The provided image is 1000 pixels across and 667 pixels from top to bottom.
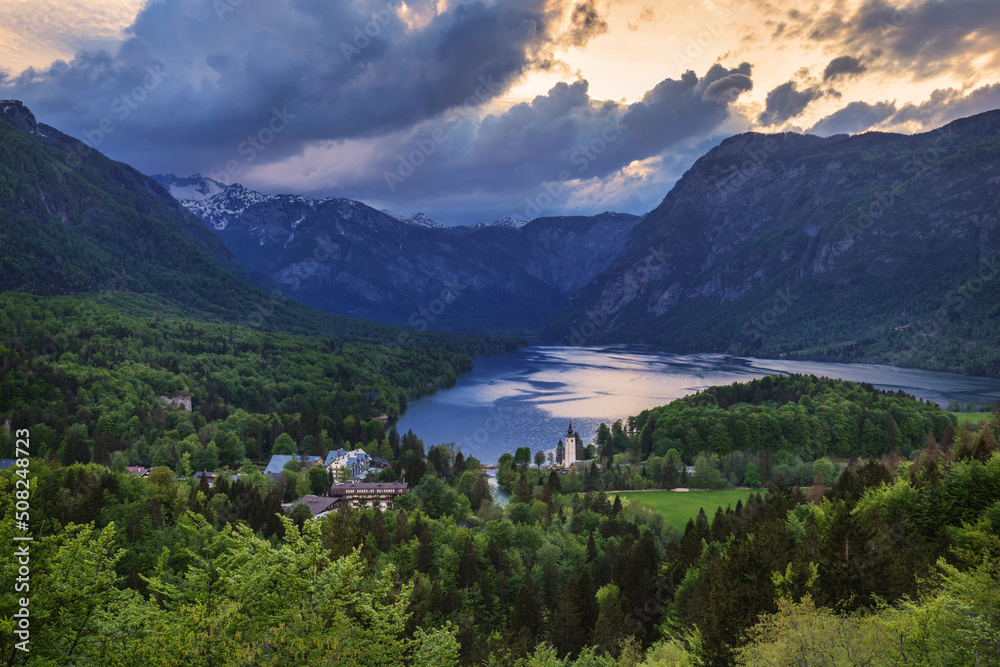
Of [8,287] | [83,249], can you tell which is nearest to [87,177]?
[83,249]

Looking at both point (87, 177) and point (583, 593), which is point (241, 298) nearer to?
point (87, 177)

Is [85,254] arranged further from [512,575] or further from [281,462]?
[512,575]

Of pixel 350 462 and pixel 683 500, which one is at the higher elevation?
pixel 350 462

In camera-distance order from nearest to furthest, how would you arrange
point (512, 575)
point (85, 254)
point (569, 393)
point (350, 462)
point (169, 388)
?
point (512, 575) < point (350, 462) < point (169, 388) < point (569, 393) < point (85, 254)

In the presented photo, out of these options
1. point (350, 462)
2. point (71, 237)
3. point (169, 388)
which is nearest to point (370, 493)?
point (350, 462)

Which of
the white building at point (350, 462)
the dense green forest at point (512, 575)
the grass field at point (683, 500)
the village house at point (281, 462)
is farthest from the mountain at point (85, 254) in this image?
the grass field at point (683, 500)

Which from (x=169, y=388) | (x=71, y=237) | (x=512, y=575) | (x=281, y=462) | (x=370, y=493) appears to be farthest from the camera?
(x=71, y=237)
